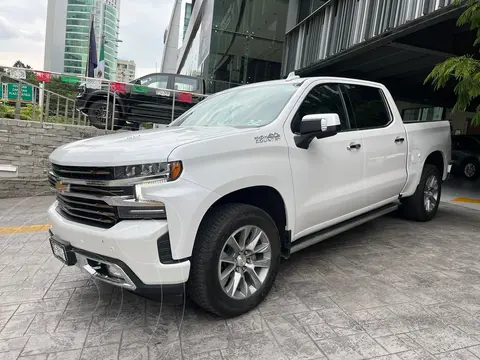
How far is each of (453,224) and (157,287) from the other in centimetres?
508

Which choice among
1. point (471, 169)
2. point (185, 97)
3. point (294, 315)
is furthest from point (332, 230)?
point (471, 169)

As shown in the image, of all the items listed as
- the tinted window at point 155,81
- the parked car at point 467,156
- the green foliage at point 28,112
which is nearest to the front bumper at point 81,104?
the green foliage at point 28,112

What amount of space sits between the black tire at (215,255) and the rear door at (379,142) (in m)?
1.79

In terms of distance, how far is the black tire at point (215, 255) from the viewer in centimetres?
271

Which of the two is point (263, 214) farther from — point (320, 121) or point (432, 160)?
point (432, 160)

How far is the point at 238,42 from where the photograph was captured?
16922 mm

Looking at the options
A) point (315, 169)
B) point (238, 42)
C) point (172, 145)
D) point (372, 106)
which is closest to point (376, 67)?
point (238, 42)

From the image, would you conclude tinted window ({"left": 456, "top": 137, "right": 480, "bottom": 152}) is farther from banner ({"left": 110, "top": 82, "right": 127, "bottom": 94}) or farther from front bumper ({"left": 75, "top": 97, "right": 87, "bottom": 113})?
front bumper ({"left": 75, "top": 97, "right": 87, "bottom": 113})

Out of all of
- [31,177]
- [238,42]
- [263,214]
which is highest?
[238,42]

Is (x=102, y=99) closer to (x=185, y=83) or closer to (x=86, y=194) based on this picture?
(x=185, y=83)

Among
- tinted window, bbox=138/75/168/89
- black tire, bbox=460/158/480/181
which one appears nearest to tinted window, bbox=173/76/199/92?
tinted window, bbox=138/75/168/89

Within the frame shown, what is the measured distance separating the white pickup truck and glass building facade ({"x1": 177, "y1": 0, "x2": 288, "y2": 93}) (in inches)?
492

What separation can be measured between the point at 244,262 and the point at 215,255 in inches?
14.1

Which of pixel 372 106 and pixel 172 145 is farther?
pixel 372 106
